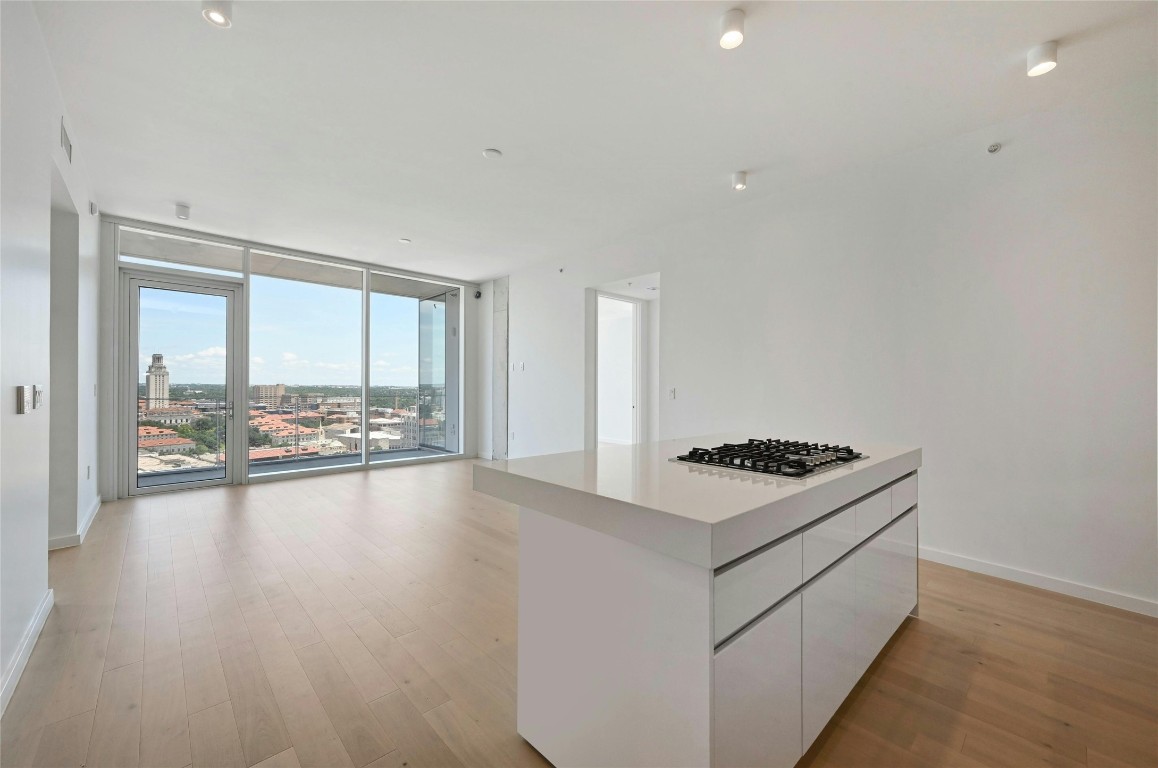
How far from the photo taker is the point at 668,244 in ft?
15.9

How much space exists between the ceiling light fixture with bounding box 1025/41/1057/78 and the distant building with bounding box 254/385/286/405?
22.6 feet

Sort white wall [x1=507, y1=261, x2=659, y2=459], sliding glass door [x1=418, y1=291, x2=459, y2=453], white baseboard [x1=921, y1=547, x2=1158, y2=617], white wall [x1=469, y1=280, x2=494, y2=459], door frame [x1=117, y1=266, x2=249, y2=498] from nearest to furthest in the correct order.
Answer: white baseboard [x1=921, y1=547, x2=1158, y2=617], door frame [x1=117, y1=266, x2=249, y2=498], white wall [x1=507, y1=261, x2=659, y2=459], sliding glass door [x1=418, y1=291, x2=459, y2=453], white wall [x1=469, y1=280, x2=494, y2=459]

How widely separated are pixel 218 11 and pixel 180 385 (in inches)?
176

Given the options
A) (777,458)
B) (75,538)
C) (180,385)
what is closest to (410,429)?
(180,385)

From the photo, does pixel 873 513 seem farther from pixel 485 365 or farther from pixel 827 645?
pixel 485 365

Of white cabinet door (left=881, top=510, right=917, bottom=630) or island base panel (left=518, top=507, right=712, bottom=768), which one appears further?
→ white cabinet door (left=881, top=510, right=917, bottom=630)

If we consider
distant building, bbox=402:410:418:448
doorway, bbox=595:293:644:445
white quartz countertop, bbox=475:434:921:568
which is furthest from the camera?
doorway, bbox=595:293:644:445

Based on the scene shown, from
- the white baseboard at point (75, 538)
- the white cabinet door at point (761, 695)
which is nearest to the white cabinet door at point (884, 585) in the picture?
the white cabinet door at point (761, 695)

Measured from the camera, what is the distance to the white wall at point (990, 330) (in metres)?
2.53

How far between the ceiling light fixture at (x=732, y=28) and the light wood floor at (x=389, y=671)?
2681 mm

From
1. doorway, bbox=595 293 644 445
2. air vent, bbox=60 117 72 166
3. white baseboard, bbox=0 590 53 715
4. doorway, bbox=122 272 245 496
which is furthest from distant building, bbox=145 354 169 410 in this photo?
doorway, bbox=595 293 644 445

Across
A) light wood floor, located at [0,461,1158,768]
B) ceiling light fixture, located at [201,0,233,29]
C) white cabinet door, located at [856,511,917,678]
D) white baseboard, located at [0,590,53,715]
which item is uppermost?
ceiling light fixture, located at [201,0,233,29]

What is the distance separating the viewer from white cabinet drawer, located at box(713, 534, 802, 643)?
108cm

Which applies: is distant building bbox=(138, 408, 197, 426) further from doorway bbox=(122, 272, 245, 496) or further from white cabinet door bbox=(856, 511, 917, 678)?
white cabinet door bbox=(856, 511, 917, 678)
